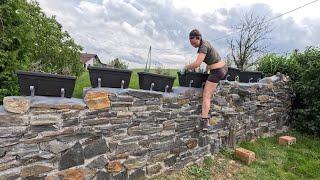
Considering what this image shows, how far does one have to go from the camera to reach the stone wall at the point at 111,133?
2.89 meters

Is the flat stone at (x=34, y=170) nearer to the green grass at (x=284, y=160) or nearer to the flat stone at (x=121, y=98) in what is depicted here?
the flat stone at (x=121, y=98)

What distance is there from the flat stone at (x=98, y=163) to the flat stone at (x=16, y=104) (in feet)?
3.30

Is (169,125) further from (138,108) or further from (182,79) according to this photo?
(182,79)

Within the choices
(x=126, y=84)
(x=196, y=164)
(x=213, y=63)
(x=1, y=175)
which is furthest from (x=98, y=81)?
(x=196, y=164)

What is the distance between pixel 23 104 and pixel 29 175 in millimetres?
704

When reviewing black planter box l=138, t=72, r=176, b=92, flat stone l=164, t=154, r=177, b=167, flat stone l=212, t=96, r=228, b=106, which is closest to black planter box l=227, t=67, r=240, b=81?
flat stone l=212, t=96, r=228, b=106

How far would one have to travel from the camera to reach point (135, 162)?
12.9 feet

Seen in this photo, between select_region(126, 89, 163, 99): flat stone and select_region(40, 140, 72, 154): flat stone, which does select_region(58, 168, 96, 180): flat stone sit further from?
select_region(126, 89, 163, 99): flat stone

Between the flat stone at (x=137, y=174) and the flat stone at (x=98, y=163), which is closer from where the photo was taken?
the flat stone at (x=98, y=163)

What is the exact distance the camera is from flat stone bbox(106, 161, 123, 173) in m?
3.66

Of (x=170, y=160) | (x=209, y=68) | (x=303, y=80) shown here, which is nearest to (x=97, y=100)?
(x=170, y=160)

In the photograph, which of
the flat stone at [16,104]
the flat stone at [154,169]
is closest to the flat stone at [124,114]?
the flat stone at [154,169]

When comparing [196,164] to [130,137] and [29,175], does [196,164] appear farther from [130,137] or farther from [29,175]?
[29,175]

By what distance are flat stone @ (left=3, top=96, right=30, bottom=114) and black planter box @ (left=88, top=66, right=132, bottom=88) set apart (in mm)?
834
